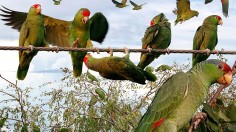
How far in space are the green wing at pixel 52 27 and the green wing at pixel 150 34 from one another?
527 mm

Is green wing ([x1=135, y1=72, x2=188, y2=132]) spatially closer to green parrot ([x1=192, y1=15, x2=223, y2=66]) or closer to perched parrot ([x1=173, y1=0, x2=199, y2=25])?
perched parrot ([x1=173, y1=0, x2=199, y2=25])

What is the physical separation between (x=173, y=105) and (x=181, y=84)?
0.28 feet

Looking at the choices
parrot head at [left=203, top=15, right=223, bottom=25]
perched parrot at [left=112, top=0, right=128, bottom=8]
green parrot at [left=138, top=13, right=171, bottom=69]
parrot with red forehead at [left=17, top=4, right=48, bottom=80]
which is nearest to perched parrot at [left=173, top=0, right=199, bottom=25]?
perched parrot at [left=112, top=0, right=128, bottom=8]

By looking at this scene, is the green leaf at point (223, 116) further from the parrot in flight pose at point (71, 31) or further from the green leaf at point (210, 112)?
the parrot in flight pose at point (71, 31)

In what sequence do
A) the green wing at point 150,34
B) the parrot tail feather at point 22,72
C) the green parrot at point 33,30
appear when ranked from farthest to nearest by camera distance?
the green wing at point 150,34, the green parrot at point 33,30, the parrot tail feather at point 22,72

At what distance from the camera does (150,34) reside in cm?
312

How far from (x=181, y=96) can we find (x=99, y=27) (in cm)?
54

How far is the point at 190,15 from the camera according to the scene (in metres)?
1.13

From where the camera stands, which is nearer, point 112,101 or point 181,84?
point 181,84

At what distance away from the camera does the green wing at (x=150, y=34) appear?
3004mm

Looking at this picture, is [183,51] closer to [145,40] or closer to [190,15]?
[190,15]

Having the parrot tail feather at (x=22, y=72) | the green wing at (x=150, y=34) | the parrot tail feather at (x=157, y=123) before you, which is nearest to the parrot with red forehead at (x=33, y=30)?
the parrot tail feather at (x=22, y=72)

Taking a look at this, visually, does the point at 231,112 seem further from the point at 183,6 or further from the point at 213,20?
the point at 213,20

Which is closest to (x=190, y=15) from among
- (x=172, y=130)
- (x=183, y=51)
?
(x=183, y=51)
